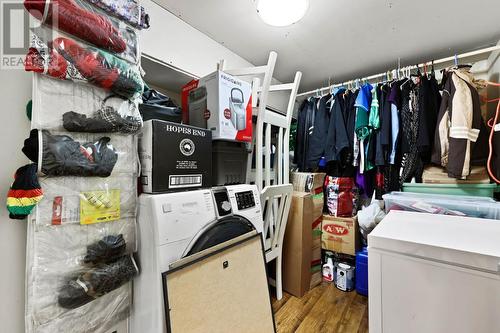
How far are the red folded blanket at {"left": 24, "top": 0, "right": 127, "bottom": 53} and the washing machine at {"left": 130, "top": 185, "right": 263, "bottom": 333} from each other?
664mm

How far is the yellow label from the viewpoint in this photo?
0.83m

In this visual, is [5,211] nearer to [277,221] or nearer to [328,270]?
[277,221]

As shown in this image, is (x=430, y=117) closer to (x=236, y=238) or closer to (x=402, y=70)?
(x=402, y=70)

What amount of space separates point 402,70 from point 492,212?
144cm

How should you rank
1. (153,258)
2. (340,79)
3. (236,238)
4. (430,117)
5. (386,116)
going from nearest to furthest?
(153,258), (236,238), (430,117), (386,116), (340,79)

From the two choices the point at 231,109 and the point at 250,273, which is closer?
the point at 250,273

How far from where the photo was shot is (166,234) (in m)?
0.88

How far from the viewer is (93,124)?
837 mm

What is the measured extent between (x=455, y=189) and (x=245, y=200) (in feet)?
5.89

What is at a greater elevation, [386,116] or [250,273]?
[386,116]

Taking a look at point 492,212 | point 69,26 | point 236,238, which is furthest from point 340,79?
point 69,26

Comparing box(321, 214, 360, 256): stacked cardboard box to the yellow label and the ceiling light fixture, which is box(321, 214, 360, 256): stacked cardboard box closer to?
the ceiling light fixture

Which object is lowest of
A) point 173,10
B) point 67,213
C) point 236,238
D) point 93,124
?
point 236,238

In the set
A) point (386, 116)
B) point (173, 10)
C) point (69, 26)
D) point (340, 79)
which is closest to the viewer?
point (69, 26)
